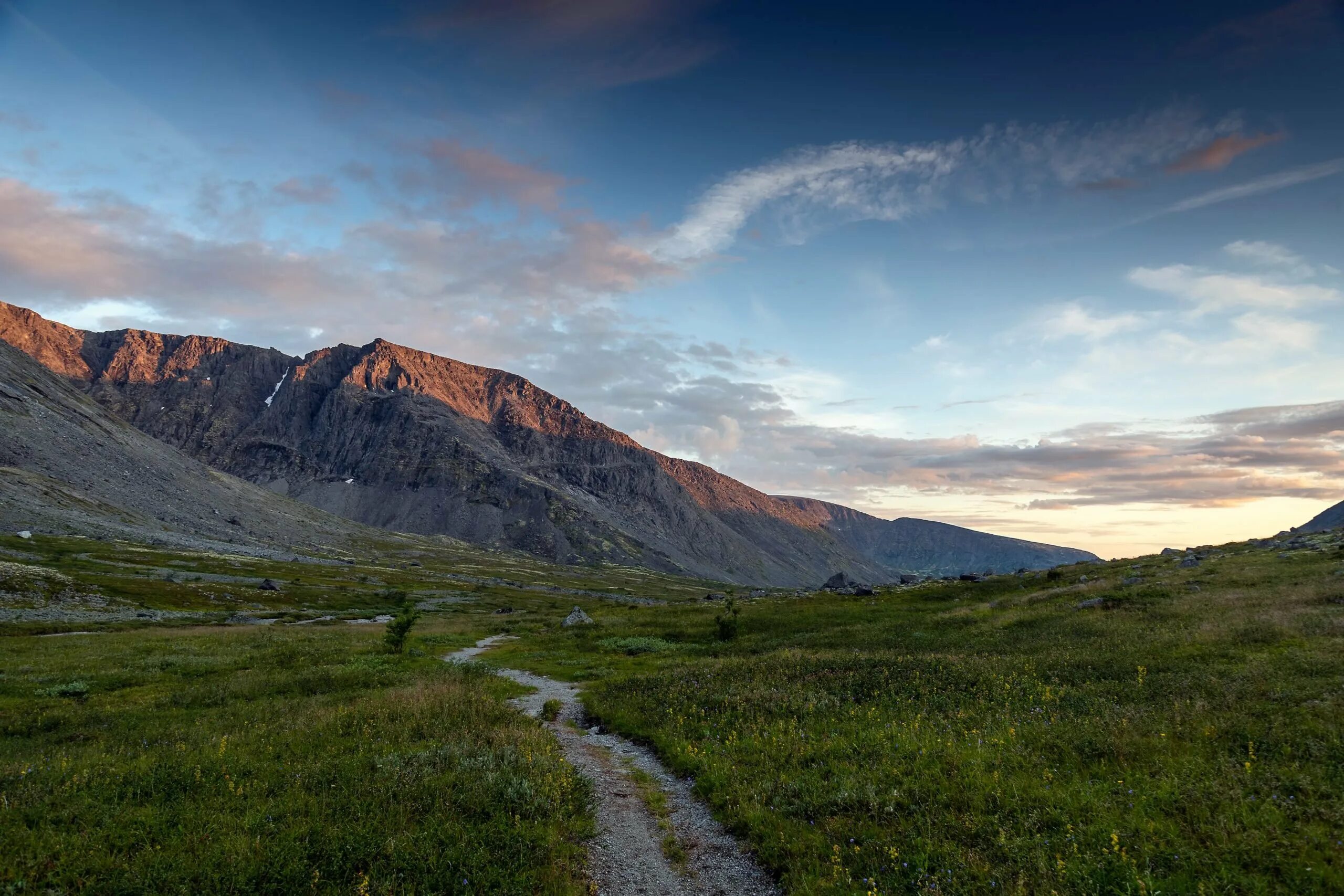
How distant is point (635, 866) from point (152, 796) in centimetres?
993

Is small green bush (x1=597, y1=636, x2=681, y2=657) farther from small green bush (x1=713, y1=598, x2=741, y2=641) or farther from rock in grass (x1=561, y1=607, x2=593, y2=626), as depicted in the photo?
rock in grass (x1=561, y1=607, x2=593, y2=626)

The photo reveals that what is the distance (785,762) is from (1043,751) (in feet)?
19.2

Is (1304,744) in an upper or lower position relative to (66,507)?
upper

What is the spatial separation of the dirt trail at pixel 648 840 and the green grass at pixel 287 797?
0.58m

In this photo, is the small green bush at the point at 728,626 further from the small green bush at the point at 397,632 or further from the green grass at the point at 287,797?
the green grass at the point at 287,797

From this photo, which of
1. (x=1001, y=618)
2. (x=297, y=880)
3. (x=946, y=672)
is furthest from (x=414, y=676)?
(x=1001, y=618)

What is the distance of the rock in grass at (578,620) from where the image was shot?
206 ft

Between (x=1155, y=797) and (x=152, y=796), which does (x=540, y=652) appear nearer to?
(x=152, y=796)

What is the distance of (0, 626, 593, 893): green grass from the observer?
31.3 ft

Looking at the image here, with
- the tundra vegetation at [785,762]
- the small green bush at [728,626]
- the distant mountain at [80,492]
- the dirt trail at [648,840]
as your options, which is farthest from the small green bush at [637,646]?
the distant mountain at [80,492]

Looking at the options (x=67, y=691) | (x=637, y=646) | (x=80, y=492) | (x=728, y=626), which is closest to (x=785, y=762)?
(x=67, y=691)

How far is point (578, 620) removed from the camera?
64.6 meters

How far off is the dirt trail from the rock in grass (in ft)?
148

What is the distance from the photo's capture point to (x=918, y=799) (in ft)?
39.1
